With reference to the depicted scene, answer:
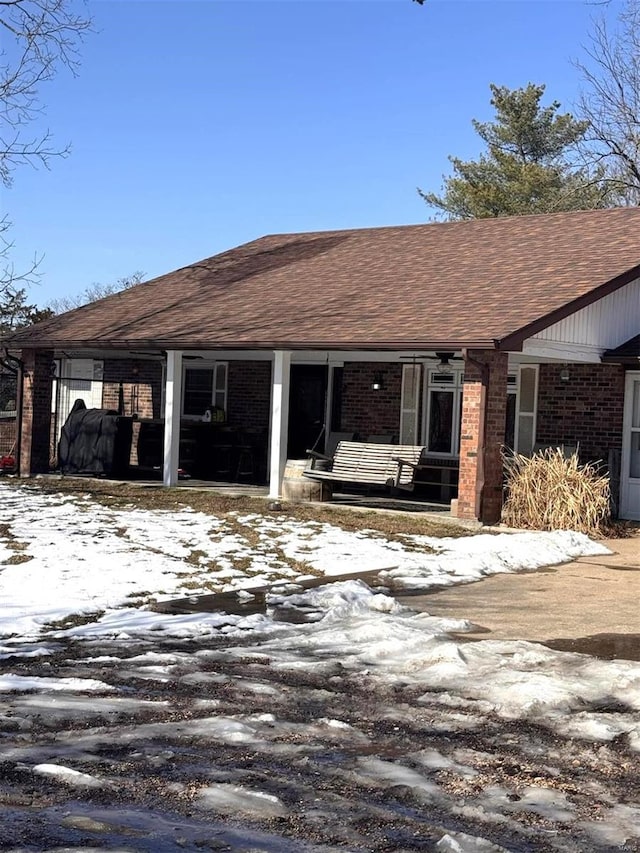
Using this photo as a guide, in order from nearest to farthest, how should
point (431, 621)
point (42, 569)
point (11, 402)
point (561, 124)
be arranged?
point (431, 621) < point (42, 569) < point (11, 402) < point (561, 124)

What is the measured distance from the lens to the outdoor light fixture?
16.9 meters

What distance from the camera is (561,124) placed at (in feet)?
146

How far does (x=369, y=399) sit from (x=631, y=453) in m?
5.12

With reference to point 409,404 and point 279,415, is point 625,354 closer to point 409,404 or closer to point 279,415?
A: point 409,404

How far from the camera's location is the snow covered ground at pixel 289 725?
4133mm

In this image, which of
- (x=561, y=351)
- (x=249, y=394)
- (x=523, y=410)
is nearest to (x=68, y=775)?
(x=561, y=351)

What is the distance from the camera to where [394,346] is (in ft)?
48.2

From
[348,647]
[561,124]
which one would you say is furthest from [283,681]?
[561,124]

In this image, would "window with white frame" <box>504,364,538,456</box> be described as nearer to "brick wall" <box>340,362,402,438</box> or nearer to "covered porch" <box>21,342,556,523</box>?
"covered porch" <box>21,342,556,523</box>

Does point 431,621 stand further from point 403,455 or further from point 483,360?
point 403,455

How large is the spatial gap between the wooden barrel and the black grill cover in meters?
3.89

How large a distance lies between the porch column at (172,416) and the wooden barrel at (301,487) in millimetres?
2383

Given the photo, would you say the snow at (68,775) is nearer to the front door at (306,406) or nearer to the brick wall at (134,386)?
the front door at (306,406)

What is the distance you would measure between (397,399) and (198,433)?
12.9 ft
